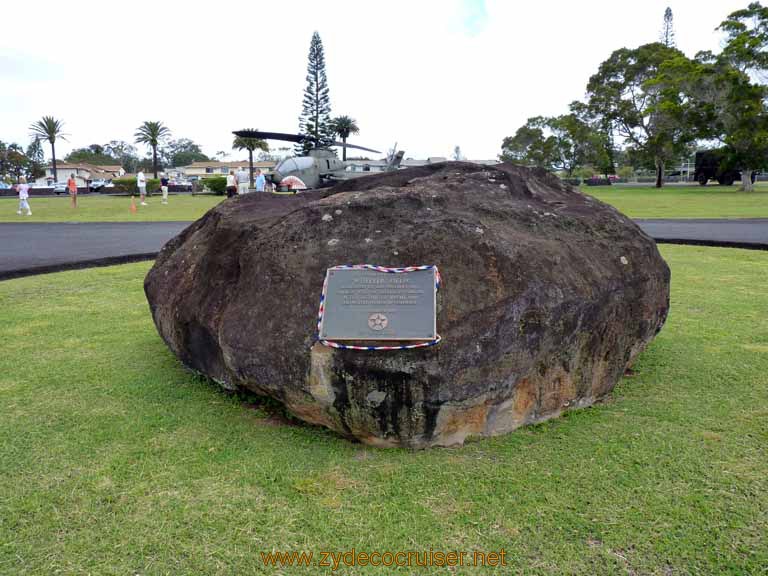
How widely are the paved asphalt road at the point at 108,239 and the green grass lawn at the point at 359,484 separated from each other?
576 cm

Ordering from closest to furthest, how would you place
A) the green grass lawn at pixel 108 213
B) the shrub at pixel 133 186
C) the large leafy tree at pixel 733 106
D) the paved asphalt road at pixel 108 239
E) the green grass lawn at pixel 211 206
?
the paved asphalt road at pixel 108 239, the green grass lawn at pixel 211 206, the green grass lawn at pixel 108 213, the large leafy tree at pixel 733 106, the shrub at pixel 133 186

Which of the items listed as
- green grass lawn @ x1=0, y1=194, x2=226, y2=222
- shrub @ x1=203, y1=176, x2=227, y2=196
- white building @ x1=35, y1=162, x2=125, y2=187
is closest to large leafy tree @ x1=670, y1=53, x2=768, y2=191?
green grass lawn @ x1=0, y1=194, x2=226, y2=222

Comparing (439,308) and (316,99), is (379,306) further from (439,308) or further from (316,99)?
(316,99)

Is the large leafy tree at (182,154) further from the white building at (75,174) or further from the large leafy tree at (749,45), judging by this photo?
the large leafy tree at (749,45)

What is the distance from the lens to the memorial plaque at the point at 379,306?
2.95m

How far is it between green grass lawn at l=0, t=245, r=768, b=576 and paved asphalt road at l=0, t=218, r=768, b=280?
18.9ft

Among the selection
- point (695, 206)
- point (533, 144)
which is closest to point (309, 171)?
point (695, 206)

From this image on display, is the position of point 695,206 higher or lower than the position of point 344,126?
lower

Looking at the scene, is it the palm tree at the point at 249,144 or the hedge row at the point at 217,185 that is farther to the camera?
the palm tree at the point at 249,144

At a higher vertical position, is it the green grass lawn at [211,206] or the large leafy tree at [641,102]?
the large leafy tree at [641,102]

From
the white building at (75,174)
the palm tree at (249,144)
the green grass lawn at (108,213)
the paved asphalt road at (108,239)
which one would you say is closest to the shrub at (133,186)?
the palm tree at (249,144)

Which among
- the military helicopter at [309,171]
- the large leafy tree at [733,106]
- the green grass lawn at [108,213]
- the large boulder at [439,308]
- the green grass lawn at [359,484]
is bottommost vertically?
the green grass lawn at [359,484]

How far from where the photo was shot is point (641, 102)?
4703 cm

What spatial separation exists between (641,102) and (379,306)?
168 ft
